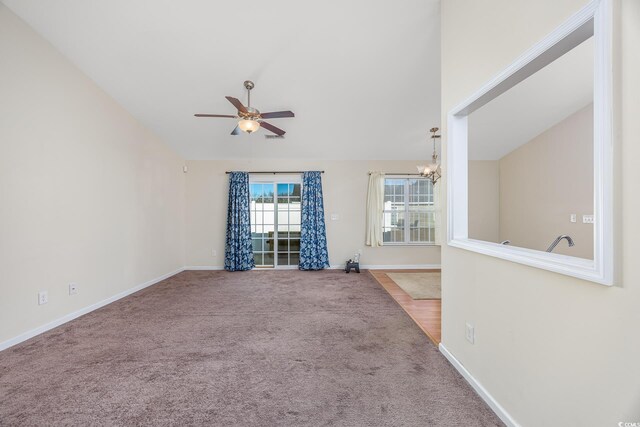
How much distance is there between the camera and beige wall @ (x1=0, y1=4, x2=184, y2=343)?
2.47 m

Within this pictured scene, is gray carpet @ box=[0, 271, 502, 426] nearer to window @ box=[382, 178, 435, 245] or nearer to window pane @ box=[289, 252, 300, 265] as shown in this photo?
window pane @ box=[289, 252, 300, 265]

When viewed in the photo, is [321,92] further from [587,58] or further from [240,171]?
[587,58]

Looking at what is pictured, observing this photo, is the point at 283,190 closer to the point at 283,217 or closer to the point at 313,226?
the point at 283,217

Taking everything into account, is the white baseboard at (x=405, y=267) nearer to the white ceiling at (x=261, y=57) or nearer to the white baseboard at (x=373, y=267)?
the white baseboard at (x=373, y=267)

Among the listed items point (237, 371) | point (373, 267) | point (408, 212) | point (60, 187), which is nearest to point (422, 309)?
point (237, 371)

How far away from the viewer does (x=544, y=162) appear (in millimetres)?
4828

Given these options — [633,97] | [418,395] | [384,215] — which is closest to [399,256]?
[384,215]

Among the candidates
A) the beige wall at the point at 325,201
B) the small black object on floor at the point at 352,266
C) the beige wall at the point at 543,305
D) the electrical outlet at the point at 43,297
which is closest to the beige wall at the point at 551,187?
the beige wall at the point at 325,201

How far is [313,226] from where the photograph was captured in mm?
5699

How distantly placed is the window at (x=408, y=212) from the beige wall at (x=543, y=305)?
3769 mm

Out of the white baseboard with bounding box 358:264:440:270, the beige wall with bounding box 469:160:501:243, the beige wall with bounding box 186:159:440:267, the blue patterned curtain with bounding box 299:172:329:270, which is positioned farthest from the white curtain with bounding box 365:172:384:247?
the beige wall with bounding box 469:160:501:243

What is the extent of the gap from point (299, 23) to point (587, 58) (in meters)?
3.46

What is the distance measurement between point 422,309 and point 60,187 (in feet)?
14.5

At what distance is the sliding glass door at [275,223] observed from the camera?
5910 mm
